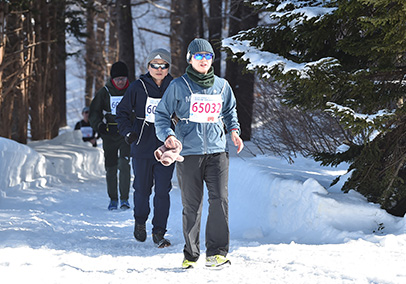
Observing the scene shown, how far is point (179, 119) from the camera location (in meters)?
4.99

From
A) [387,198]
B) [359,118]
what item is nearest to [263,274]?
[359,118]

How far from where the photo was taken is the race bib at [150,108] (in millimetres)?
6348

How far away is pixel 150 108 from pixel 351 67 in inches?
81.9

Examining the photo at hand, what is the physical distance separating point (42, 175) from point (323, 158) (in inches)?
252

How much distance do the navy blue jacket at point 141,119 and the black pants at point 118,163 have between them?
2.14 metres

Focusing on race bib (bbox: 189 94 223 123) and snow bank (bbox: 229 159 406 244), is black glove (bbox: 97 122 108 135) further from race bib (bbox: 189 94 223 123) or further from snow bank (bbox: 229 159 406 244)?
race bib (bbox: 189 94 223 123)

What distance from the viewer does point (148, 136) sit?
642 centimetres

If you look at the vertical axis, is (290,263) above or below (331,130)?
below

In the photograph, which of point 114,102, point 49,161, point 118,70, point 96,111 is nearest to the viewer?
point 118,70

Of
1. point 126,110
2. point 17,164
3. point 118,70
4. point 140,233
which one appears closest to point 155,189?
point 140,233

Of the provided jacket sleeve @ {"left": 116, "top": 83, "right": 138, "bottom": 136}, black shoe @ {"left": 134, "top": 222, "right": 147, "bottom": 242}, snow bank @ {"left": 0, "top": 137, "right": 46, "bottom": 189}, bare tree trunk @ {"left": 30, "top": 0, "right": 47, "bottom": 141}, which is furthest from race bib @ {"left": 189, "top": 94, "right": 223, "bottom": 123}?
bare tree trunk @ {"left": 30, "top": 0, "right": 47, "bottom": 141}

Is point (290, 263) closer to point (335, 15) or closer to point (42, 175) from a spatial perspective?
point (335, 15)

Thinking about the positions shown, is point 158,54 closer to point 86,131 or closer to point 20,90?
point 20,90

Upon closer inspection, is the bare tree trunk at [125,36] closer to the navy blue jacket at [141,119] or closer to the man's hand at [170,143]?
the navy blue jacket at [141,119]
